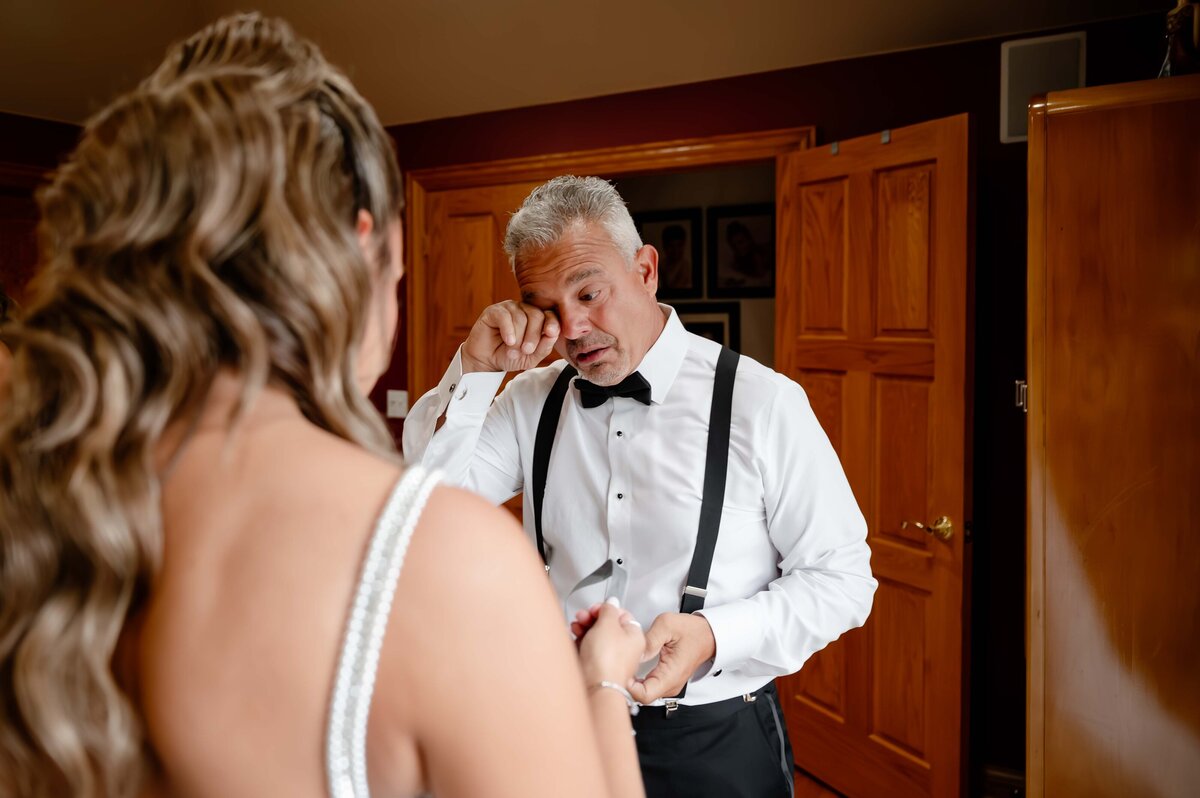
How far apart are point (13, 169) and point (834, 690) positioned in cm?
434

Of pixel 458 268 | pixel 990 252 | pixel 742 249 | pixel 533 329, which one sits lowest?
pixel 533 329

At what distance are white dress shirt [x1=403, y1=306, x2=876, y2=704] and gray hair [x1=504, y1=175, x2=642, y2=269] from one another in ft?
0.78

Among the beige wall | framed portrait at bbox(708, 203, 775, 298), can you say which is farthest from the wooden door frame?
framed portrait at bbox(708, 203, 775, 298)

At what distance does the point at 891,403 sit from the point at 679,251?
2473 mm

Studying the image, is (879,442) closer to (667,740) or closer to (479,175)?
(667,740)

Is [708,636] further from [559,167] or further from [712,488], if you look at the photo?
[559,167]

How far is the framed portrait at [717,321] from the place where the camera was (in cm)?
511

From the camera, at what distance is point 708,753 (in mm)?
1641

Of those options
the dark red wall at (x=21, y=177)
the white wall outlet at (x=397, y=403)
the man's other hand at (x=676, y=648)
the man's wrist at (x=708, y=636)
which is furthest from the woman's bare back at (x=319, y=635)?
Result: the dark red wall at (x=21, y=177)

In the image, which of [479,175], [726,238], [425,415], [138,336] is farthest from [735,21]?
[138,336]

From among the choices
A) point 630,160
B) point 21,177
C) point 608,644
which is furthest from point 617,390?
point 21,177

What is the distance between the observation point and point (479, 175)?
13.8ft

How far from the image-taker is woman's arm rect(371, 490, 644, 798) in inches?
23.0

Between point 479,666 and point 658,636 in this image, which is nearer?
point 479,666
